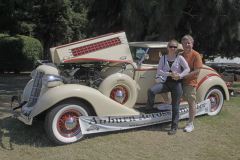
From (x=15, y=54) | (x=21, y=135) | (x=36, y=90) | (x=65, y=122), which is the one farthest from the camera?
(x=15, y=54)

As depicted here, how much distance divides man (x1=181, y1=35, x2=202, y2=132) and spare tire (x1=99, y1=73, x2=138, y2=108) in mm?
947

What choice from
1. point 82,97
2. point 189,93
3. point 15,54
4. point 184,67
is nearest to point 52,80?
point 82,97

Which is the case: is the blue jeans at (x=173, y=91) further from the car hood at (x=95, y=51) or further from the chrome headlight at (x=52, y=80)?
the chrome headlight at (x=52, y=80)

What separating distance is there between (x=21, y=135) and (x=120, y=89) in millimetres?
1926

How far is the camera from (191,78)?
8.00m

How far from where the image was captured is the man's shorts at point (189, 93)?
26.2 feet

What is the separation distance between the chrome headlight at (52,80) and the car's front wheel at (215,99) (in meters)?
3.22

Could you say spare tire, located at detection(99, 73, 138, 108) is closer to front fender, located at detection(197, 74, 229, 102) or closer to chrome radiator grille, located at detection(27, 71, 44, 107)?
chrome radiator grille, located at detection(27, 71, 44, 107)

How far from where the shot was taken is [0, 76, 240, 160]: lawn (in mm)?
6770

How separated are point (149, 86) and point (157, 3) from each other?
16.9 ft

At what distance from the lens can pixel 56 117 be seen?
7062mm

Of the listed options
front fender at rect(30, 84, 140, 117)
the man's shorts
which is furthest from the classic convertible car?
the man's shorts

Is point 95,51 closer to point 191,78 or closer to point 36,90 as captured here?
point 36,90

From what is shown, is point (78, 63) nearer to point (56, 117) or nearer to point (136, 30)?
point (56, 117)
